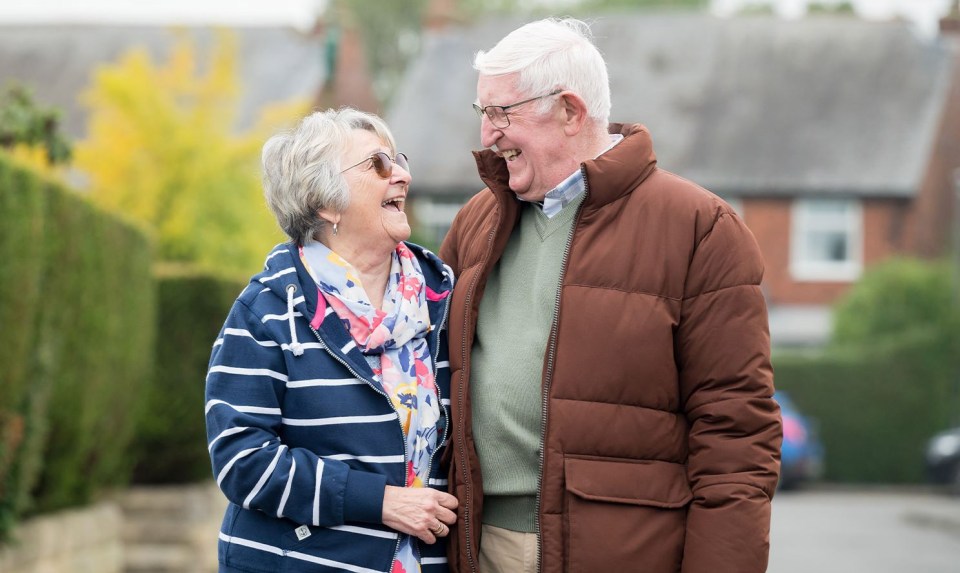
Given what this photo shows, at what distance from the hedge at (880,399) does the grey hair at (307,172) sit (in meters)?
23.0

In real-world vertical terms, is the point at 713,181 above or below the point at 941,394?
above

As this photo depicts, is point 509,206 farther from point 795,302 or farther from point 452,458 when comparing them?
point 795,302

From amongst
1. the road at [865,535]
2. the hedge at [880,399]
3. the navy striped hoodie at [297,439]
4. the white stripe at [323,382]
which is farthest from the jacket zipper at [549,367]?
the hedge at [880,399]

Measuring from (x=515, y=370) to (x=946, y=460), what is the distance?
20.0 meters

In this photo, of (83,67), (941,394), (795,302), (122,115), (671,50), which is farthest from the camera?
(83,67)

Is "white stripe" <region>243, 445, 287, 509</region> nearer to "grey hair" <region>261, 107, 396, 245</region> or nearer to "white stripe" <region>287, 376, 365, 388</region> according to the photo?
"white stripe" <region>287, 376, 365, 388</region>

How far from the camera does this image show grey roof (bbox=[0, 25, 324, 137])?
35.2m

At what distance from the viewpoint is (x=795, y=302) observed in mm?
31109

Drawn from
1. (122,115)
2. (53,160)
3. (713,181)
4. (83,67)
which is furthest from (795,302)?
(53,160)

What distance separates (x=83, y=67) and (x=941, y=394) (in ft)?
81.8

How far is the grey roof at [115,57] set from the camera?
35156mm

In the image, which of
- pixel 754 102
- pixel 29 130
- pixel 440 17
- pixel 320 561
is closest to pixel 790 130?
pixel 754 102

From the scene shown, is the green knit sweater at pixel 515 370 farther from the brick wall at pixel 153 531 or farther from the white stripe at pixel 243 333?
the brick wall at pixel 153 531

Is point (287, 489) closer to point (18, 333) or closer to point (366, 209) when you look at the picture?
point (366, 209)
